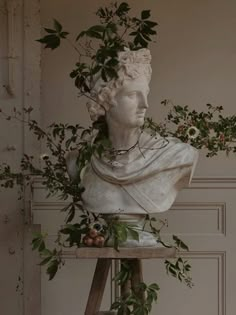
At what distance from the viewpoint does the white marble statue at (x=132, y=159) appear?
284 cm

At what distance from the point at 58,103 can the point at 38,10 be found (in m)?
0.44

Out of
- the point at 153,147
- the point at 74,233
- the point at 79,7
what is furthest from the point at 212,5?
the point at 74,233

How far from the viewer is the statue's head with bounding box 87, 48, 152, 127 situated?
2.83 metres

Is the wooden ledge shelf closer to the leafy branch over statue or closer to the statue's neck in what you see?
the leafy branch over statue

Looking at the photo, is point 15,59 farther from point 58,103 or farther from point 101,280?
point 101,280

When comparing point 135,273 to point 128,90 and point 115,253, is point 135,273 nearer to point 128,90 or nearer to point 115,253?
point 115,253

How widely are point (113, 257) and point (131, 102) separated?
542 millimetres

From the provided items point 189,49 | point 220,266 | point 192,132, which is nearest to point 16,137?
point 189,49

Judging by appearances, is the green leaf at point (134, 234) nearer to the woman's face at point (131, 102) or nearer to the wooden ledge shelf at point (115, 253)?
the wooden ledge shelf at point (115, 253)

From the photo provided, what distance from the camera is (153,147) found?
9.66ft

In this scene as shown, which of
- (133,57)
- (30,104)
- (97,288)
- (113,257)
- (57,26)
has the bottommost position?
(97,288)

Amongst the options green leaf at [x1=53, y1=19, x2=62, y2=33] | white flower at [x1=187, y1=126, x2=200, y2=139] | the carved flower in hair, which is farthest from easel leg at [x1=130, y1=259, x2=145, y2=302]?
green leaf at [x1=53, y1=19, x2=62, y2=33]

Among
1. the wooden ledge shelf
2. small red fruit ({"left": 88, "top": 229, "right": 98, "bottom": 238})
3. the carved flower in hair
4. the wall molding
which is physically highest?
the carved flower in hair

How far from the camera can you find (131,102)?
2826 mm
